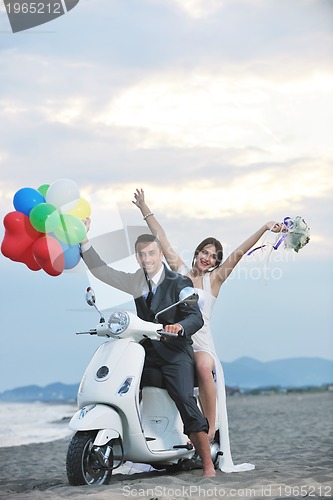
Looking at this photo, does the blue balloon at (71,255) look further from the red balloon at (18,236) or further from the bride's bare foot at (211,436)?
the bride's bare foot at (211,436)

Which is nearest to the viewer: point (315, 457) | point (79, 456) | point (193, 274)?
point (79, 456)

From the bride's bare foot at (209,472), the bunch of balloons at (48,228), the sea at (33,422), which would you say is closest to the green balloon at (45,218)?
the bunch of balloons at (48,228)

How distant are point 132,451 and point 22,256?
118 cm

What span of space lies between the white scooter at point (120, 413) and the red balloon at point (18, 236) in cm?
46

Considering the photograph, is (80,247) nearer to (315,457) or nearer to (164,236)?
(164,236)

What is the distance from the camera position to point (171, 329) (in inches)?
161

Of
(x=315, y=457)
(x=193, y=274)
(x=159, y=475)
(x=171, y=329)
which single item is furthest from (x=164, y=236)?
(x=315, y=457)

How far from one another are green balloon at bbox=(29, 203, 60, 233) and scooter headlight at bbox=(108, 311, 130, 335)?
56cm

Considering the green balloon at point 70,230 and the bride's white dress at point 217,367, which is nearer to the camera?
the green balloon at point 70,230

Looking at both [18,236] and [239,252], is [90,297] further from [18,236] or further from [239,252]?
[239,252]

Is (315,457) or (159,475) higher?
(159,475)

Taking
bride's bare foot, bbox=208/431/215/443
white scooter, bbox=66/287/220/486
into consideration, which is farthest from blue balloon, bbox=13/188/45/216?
bride's bare foot, bbox=208/431/215/443

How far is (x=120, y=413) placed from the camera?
4.06 m

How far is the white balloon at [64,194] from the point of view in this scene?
A: 4.38 m
